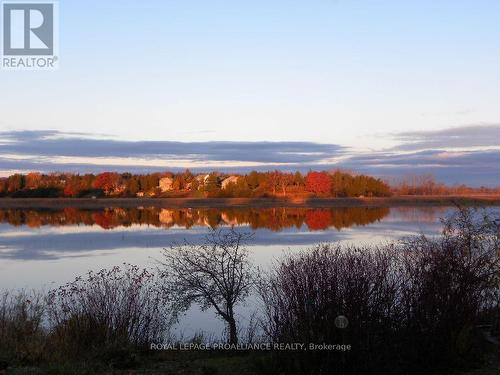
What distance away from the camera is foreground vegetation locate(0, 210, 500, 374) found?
29.2ft

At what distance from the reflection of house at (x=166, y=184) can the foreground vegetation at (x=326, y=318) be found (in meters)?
106

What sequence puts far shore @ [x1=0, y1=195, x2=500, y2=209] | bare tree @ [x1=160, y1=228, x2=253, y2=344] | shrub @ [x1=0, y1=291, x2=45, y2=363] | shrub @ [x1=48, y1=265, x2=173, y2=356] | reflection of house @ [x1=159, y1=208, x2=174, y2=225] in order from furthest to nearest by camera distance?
far shore @ [x1=0, y1=195, x2=500, y2=209] < reflection of house @ [x1=159, y1=208, x2=174, y2=225] < bare tree @ [x1=160, y1=228, x2=253, y2=344] < shrub @ [x1=48, y1=265, x2=173, y2=356] < shrub @ [x1=0, y1=291, x2=45, y2=363]

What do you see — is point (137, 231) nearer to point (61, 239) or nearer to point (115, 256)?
point (61, 239)

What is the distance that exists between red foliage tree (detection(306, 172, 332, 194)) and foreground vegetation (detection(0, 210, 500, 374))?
93.3 meters

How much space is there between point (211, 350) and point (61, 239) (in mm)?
26300

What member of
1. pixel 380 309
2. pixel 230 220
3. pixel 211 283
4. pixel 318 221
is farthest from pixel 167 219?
pixel 380 309

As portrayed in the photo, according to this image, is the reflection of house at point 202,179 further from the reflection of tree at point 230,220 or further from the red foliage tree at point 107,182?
the reflection of tree at point 230,220

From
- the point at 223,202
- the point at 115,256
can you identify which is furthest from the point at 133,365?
the point at 223,202

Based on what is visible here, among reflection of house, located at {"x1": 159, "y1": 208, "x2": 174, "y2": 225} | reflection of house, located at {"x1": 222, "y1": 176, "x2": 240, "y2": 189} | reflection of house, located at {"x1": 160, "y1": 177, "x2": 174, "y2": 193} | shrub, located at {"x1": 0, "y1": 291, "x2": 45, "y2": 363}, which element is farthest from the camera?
reflection of house, located at {"x1": 160, "y1": 177, "x2": 174, "y2": 193}

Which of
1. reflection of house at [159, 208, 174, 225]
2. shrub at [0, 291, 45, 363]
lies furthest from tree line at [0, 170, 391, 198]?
shrub at [0, 291, 45, 363]

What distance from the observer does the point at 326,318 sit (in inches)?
349

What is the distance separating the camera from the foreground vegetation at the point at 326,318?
8.91 meters

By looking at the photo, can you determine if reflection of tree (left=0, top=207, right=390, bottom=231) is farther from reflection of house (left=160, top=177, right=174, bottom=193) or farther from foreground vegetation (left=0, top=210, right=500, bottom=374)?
reflection of house (left=160, top=177, right=174, bottom=193)

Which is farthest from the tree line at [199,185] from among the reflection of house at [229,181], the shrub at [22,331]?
the shrub at [22,331]
